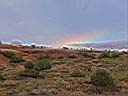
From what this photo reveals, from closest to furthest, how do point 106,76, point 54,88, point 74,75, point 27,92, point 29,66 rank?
1. point 27,92
2. point 54,88
3. point 106,76
4. point 74,75
5. point 29,66

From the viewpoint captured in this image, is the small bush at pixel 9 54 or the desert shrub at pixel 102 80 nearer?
the desert shrub at pixel 102 80

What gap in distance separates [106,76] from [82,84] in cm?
182

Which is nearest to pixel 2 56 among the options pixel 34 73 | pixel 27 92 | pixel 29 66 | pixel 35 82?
pixel 29 66

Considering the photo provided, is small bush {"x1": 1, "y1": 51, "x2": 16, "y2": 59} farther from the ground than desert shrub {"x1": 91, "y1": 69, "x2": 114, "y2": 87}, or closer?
farther from the ground

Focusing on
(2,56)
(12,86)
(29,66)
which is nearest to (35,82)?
(12,86)

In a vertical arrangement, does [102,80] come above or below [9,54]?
below

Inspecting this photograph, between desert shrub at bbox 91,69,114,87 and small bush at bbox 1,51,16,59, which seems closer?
desert shrub at bbox 91,69,114,87

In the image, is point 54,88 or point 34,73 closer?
point 54,88

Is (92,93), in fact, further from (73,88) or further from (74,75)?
(74,75)

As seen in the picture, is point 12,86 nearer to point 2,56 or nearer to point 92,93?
point 92,93

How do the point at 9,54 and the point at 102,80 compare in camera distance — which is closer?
the point at 102,80

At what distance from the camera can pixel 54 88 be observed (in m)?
25.0

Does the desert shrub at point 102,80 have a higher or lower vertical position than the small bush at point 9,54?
lower

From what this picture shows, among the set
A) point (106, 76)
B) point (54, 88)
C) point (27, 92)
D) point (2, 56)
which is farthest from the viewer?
point (2, 56)
